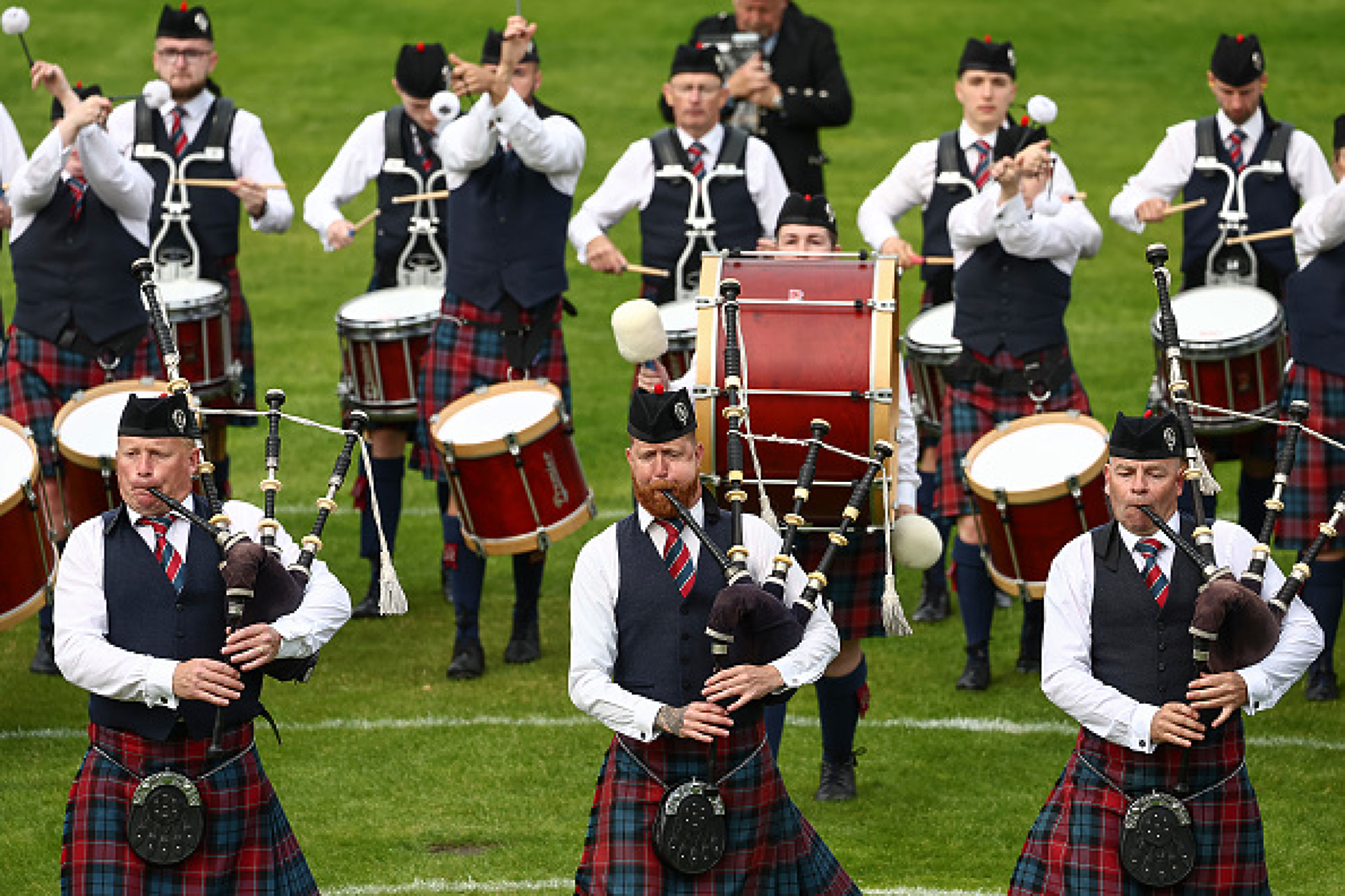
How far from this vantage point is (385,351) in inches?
360

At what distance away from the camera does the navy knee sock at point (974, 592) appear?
27.8 feet

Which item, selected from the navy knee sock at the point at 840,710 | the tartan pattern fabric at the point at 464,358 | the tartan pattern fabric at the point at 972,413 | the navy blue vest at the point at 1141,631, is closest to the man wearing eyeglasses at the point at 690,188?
the tartan pattern fabric at the point at 464,358

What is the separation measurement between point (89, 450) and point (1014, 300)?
124 inches

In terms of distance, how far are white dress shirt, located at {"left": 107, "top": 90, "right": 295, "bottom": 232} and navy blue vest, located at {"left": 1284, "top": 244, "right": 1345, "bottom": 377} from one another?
151 inches

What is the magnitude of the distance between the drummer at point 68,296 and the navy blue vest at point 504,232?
114 cm

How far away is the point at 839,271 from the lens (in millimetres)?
6977

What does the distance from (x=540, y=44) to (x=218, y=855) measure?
45.0ft

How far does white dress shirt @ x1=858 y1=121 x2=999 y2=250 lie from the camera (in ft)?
30.1

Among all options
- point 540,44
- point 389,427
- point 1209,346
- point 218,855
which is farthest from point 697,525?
point 540,44

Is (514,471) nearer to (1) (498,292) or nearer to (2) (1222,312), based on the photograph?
(1) (498,292)

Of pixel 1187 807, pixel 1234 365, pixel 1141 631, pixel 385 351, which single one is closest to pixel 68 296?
pixel 385 351

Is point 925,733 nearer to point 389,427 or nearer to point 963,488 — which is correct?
point 963,488

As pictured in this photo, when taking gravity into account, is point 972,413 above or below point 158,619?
below

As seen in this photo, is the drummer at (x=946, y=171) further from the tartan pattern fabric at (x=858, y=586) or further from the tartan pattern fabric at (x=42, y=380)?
the tartan pattern fabric at (x=42, y=380)
